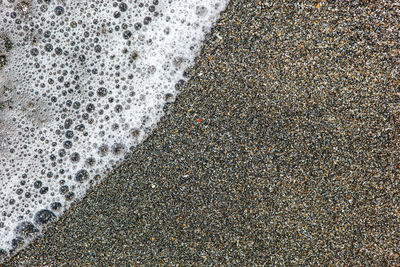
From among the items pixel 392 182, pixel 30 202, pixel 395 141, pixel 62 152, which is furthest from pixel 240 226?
pixel 30 202

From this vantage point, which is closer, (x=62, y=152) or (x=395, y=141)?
(x=395, y=141)

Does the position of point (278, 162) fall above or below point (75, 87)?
below

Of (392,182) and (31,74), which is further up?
(31,74)

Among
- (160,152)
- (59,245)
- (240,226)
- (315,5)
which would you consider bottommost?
(240,226)

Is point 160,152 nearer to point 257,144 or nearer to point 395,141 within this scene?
point 257,144

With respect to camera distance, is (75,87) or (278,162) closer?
(278,162)
